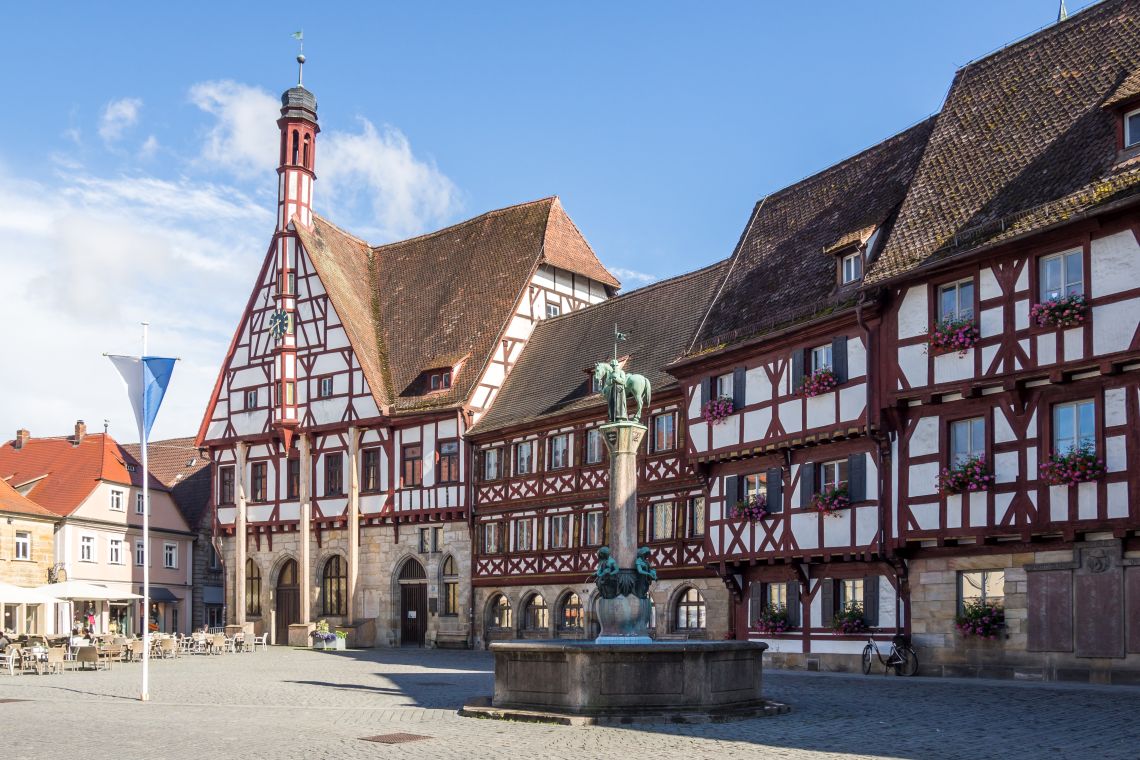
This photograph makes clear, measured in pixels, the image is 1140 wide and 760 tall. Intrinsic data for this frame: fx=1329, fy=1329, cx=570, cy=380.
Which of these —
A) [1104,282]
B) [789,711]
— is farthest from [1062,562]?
[789,711]

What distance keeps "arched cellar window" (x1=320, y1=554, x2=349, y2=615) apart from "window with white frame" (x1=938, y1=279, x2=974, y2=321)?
27.5 meters

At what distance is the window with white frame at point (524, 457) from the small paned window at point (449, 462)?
9.00 ft

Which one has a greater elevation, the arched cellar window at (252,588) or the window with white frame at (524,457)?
the window with white frame at (524,457)

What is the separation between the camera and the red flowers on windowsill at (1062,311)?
21859 millimetres

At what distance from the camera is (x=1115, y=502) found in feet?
70.1

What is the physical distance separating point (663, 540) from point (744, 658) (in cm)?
1886

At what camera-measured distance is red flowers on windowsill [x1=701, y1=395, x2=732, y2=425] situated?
30.9 m

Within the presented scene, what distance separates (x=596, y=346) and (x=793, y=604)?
1423cm

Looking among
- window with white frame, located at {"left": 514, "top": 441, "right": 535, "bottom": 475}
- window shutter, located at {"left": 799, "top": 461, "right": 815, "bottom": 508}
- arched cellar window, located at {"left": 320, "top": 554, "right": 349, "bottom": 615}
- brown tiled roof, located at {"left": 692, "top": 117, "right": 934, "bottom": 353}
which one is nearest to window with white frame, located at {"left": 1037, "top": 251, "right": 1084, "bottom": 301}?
brown tiled roof, located at {"left": 692, "top": 117, "right": 934, "bottom": 353}

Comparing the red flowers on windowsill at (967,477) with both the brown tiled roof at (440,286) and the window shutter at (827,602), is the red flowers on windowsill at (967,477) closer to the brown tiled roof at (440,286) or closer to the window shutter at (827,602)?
the window shutter at (827,602)

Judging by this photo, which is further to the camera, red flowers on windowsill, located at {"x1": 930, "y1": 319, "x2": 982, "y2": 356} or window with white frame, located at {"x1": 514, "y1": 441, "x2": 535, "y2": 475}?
window with white frame, located at {"x1": 514, "y1": 441, "x2": 535, "y2": 475}

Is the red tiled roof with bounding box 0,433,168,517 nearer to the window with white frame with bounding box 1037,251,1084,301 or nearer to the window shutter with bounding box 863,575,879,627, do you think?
the window shutter with bounding box 863,575,879,627

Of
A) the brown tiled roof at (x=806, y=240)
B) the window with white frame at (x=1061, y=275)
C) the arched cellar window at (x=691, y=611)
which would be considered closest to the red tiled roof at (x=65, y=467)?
the arched cellar window at (x=691, y=611)

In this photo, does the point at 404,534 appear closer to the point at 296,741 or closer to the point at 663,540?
the point at 663,540
